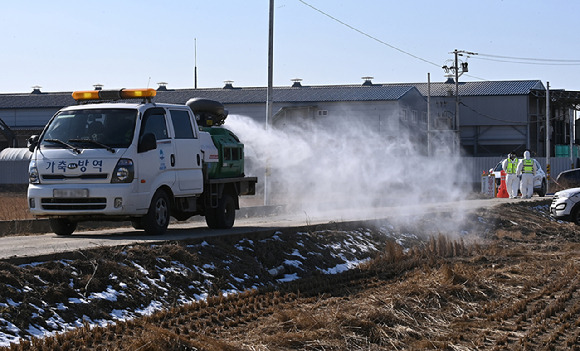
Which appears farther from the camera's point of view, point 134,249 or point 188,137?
point 188,137

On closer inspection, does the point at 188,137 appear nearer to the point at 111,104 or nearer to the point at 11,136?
the point at 111,104

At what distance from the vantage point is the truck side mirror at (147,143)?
46.6 ft

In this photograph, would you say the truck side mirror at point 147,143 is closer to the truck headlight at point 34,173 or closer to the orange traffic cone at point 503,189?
the truck headlight at point 34,173

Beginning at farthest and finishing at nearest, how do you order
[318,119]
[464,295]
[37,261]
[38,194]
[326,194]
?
[318,119] < [326,194] < [38,194] < [464,295] < [37,261]

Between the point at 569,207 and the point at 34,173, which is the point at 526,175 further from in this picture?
the point at 34,173

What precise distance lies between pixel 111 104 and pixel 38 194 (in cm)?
191

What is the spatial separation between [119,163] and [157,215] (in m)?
1.26

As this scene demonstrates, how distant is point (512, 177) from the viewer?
112 feet

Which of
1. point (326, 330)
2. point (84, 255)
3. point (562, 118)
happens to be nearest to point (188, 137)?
point (84, 255)

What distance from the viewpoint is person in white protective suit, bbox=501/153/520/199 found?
33906 mm

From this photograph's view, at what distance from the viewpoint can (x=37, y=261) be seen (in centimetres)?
1033

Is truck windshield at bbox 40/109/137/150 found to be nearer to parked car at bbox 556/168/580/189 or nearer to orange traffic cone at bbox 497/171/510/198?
orange traffic cone at bbox 497/171/510/198

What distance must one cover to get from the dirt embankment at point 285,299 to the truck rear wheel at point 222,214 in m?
1.67

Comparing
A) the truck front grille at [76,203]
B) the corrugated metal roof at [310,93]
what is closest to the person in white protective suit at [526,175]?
the truck front grille at [76,203]
